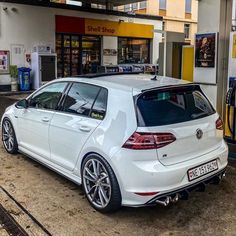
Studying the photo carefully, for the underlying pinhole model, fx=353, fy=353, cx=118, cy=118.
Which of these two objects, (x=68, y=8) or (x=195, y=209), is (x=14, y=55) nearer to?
(x=68, y=8)

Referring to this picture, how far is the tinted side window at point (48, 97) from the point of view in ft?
15.2

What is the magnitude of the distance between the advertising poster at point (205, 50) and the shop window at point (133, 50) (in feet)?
46.5

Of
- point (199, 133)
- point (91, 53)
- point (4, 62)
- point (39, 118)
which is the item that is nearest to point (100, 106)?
point (199, 133)

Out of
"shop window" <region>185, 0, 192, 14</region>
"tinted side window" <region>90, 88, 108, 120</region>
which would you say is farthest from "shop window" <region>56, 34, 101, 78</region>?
"shop window" <region>185, 0, 192, 14</region>

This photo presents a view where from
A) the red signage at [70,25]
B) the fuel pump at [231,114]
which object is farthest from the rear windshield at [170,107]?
the red signage at [70,25]

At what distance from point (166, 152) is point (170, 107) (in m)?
0.52

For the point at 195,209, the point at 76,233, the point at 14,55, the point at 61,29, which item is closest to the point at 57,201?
the point at 76,233

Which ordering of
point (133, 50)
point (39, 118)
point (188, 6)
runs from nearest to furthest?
point (39, 118) < point (133, 50) < point (188, 6)

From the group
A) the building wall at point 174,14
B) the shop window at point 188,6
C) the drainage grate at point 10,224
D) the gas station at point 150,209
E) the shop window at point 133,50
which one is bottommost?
the drainage grate at point 10,224

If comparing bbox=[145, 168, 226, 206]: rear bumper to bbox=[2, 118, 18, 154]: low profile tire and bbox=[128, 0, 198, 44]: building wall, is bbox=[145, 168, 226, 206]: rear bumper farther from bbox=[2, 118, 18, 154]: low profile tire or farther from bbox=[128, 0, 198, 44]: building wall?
bbox=[128, 0, 198, 44]: building wall

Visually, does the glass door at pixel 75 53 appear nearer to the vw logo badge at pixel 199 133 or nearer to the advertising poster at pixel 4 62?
the advertising poster at pixel 4 62

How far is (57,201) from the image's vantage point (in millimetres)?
4027

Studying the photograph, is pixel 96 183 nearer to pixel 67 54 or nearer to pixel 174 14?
pixel 67 54

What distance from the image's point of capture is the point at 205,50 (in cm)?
677
